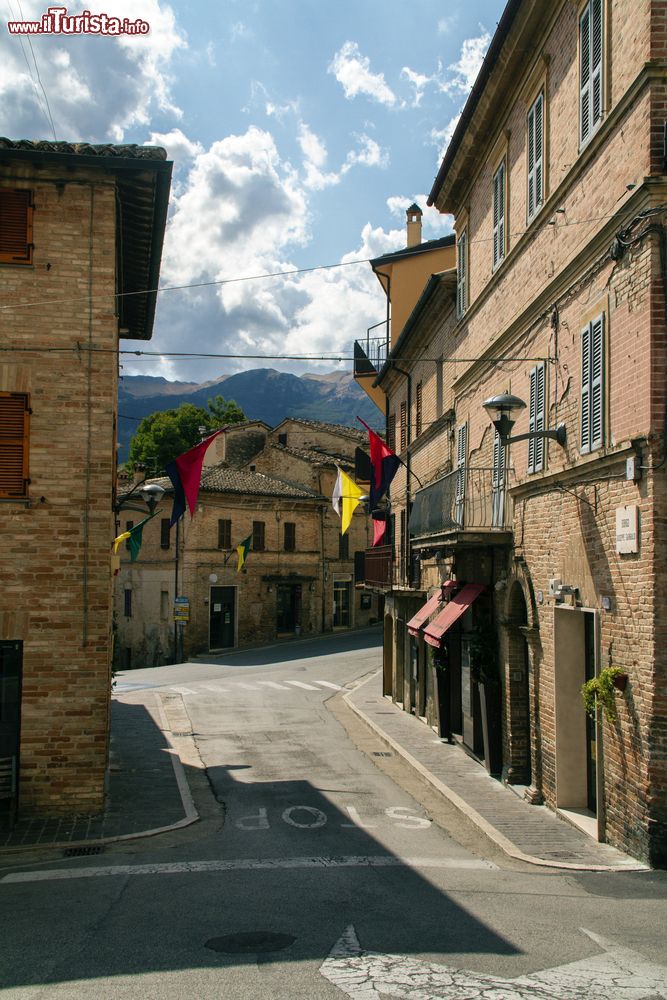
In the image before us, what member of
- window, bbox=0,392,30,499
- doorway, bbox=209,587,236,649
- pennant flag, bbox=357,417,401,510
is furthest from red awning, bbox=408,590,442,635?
doorway, bbox=209,587,236,649

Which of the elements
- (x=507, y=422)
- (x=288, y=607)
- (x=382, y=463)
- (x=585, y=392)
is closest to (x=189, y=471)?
(x=382, y=463)

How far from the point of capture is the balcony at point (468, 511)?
15.2 metres

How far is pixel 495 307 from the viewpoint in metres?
16.3

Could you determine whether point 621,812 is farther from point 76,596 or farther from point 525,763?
point 76,596

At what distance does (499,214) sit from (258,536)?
36.2 m

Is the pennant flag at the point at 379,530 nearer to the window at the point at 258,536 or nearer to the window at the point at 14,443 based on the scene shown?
the window at the point at 14,443

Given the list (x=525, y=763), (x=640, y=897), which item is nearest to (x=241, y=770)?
(x=525, y=763)

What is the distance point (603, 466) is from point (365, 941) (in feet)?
19.9

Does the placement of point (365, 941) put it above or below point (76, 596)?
below

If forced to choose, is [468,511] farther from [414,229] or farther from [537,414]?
[414,229]

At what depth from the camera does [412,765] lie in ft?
56.9

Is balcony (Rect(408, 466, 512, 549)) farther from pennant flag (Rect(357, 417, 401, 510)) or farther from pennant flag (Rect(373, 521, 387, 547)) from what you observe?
pennant flag (Rect(373, 521, 387, 547))

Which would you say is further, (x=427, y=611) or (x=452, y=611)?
(x=427, y=611)

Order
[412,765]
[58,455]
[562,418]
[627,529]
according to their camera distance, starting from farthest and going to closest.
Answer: [412,765] → [58,455] → [562,418] → [627,529]
